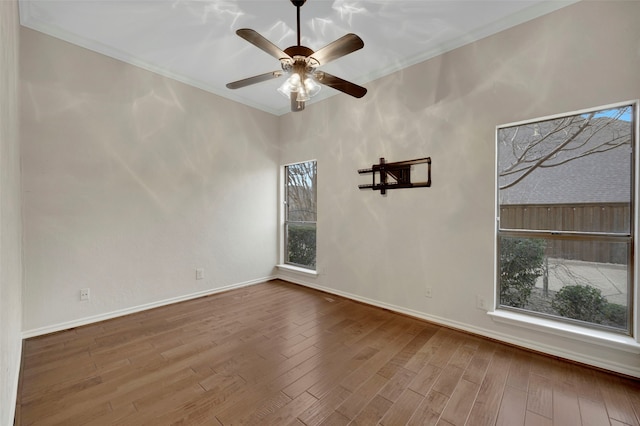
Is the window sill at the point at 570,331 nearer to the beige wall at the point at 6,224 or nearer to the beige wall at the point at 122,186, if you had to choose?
the beige wall at the point at 6,224

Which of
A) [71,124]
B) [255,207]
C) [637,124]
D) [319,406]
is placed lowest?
[319,406]

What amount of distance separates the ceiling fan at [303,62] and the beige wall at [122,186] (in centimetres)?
160

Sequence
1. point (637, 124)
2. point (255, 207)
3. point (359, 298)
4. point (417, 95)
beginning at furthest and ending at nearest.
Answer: point (255, 207)
point (359, 298)
point (417, 95)
point (637, 124)

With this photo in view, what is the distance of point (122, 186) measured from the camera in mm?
3020

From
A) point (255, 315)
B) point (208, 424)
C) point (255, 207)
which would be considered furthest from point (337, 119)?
point (208, 424)

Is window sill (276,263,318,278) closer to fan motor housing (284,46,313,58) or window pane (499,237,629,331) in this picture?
window pane (499,237,629,331)

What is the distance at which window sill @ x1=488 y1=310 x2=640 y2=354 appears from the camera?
193cm

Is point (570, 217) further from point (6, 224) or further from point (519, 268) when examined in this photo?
point (6, 224)

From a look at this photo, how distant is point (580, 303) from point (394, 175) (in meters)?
2.03

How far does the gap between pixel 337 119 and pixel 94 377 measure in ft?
12.1

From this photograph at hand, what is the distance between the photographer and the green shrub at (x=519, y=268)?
7.96 feet

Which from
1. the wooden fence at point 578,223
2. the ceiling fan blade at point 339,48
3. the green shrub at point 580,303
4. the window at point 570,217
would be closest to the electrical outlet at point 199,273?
the ceiling fan blade at point 339,48

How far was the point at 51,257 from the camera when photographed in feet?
8.50

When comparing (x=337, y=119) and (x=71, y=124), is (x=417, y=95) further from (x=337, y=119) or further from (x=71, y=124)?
(x=71, y=124)
